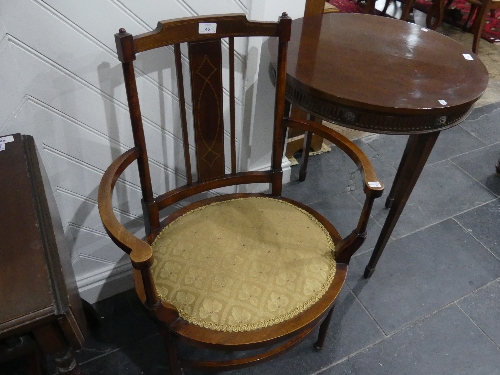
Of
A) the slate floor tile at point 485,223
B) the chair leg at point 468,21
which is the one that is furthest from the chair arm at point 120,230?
the chair leg at point 468,21

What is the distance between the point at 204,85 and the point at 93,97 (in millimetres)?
309

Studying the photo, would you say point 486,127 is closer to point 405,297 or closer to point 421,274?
point 421,274

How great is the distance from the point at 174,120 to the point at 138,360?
81 cm

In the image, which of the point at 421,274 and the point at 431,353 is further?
the point at 421,274

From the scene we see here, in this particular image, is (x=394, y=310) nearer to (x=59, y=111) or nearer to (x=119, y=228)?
(x=119, y=228)

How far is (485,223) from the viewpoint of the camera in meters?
1.87

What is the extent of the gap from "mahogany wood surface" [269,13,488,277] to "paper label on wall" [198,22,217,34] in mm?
276

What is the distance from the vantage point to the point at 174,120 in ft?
4.16

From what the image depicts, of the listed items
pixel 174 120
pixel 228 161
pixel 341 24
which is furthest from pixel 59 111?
pixel 341 24

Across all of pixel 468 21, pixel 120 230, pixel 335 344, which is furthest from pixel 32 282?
pixel 468 21

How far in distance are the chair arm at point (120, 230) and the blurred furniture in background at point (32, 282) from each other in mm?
101

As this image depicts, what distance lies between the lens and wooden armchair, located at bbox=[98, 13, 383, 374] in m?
0.90

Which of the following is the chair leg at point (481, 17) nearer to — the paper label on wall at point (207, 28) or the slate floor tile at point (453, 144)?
the slate floor tile at point (453, 144)

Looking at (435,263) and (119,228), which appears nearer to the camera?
(119,228)
